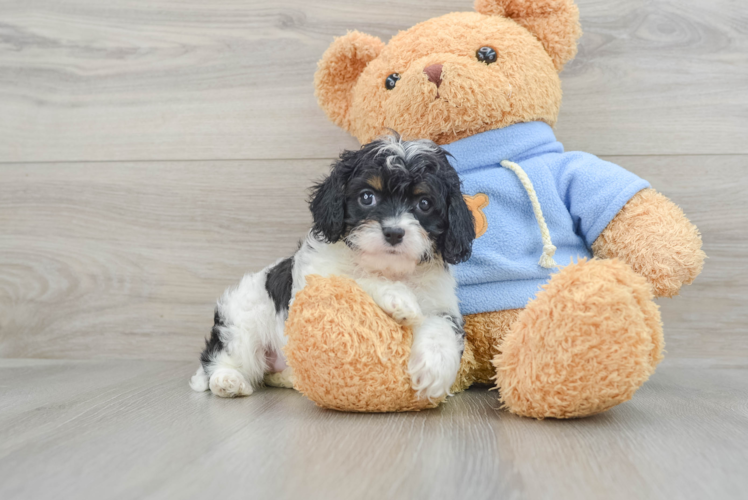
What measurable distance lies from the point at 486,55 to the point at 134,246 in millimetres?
1518

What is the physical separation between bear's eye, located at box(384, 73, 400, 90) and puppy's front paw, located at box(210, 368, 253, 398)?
95 cm

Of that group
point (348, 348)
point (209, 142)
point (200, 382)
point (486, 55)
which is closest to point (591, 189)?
point (486, 55)

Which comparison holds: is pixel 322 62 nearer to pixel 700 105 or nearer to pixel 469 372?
pixel 469 372

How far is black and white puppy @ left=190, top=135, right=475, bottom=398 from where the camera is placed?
1.31 meters

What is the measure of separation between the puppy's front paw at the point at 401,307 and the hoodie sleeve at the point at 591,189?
23.8 inches

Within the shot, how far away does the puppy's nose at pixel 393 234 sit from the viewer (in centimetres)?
127

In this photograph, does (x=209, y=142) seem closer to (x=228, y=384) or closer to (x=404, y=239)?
(x=228, y=384)

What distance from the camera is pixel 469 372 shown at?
1.62m

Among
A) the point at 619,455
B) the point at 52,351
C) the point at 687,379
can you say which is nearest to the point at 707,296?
the point at 687,379

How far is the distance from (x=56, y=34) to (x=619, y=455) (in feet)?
8.01

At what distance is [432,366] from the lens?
1.28 m

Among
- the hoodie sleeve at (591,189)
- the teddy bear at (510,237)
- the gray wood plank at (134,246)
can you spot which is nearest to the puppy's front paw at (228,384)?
the teddy bear at (510,237)

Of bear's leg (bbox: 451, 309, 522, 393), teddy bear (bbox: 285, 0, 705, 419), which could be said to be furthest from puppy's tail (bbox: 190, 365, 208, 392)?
bear's leg (bbox: 451, 309, 522, 393)

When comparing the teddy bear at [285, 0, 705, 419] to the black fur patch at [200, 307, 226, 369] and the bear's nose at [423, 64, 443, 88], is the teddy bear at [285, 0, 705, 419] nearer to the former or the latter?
the bear's nose at [423, 64, 443, 88]
